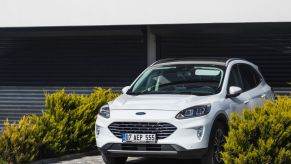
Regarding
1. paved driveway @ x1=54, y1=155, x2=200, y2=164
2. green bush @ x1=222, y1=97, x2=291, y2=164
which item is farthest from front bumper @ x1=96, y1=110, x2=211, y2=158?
paved driveway @ x1=54, y1=155, x2=200, y2=164

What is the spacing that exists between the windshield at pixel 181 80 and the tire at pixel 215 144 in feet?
2.15

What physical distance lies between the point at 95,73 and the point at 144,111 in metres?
7.36

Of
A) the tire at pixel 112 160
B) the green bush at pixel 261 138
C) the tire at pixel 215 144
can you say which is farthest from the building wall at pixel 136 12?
the green bush at pixel 261 138

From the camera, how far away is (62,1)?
56.0 ft

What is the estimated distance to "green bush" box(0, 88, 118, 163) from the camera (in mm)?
11695

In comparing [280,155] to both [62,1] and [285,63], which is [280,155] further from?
[62,1]

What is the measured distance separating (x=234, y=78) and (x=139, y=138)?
94.7 inches

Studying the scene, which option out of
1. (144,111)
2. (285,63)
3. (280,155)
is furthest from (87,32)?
(280,155)

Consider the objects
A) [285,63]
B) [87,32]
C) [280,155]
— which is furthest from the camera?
[87,32]

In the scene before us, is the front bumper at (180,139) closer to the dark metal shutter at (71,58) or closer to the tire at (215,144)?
the tire at (215,144)

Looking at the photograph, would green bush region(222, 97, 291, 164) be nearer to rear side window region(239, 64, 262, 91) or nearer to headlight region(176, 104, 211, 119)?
headlight region(176, 104, 211, 119)

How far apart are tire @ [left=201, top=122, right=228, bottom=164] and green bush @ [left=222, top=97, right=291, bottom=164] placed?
0.93 metres

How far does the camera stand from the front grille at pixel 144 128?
33.8 feet

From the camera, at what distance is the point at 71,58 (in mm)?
17969
